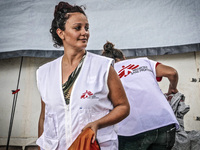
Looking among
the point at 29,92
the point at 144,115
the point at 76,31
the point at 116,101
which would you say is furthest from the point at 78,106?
the point at 29,92

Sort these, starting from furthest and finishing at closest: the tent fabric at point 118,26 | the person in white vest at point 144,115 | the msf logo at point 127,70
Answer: the tent fabric at point 118,26 → the msf logo at point 127,70 → the person in white vest at point 144,115

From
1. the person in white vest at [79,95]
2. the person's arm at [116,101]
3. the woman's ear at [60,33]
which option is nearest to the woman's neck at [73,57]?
the person in white vest at [79,95]

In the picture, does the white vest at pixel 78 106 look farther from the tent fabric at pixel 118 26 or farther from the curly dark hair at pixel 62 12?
the tent fabric at pixel 118 26

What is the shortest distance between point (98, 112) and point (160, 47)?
2.34 metres

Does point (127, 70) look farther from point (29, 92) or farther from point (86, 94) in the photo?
point (29, 92)

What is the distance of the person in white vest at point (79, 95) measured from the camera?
3.86 ft

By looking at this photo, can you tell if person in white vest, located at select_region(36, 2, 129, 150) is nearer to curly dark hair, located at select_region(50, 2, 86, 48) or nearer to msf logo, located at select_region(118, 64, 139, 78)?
curly dark hair, located at select_region(50, 2, 86, 48)

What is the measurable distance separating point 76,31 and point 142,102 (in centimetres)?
93

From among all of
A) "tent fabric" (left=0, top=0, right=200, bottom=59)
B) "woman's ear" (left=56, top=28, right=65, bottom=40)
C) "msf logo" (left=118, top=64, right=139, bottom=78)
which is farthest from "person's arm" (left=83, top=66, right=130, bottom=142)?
"tent fabric" (left=0, top=0, right=200, bottom=59)

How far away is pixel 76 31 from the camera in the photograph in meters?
1.35

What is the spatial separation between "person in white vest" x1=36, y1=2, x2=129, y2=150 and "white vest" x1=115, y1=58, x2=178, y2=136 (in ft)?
2.20

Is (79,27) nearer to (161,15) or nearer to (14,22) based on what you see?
(161,15)

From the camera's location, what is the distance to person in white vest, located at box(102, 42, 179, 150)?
188cm

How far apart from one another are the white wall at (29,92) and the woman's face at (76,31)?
92.4 inches
